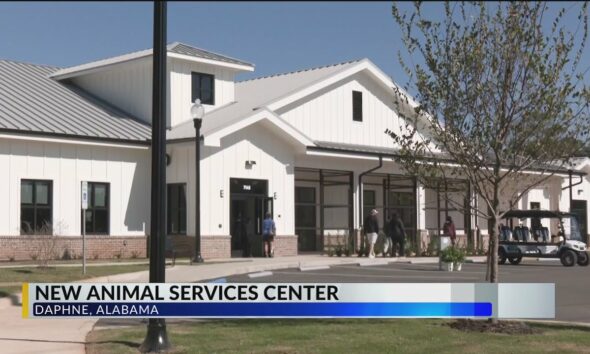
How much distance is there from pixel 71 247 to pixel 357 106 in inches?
528

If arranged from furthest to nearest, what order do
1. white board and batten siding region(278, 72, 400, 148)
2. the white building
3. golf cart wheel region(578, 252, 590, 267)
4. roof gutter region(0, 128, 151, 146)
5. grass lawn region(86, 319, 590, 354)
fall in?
white board and batten siding region(278, 72, 400, 148) < golf cart wheel region(578, 252, 590, 267) < the white building < roof gutter region(0, 128, 151, 146) < grass lawn region(86, 319, 590, 354)

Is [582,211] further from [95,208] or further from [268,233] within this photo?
[95,208]

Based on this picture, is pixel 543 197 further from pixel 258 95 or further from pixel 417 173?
pixel 417 173

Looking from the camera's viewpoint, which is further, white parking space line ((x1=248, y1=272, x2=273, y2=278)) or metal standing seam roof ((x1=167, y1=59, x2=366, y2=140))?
metal standing seam roof ((x1=167, y1=59, x2=366, y2=140))

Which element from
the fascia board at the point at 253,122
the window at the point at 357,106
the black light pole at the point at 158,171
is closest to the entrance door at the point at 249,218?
the fascia board at the point at 253,122

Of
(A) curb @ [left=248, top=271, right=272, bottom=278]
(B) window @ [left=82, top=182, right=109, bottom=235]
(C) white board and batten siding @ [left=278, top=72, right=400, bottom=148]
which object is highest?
(C) white board and batten siding @ [left=278, top=72, right=400, bottom=148]

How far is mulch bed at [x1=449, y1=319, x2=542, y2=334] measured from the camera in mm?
11523

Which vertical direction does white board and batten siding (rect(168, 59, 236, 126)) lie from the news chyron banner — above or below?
above

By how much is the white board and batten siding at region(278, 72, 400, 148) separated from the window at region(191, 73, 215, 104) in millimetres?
2849

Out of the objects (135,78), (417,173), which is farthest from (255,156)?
(417,173)

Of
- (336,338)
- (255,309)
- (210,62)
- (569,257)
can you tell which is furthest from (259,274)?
(210,62)

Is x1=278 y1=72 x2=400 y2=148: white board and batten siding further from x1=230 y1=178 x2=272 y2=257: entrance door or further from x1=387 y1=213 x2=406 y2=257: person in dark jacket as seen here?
x1=387 y1=213 x2=406 y2=257: person in dark jacket

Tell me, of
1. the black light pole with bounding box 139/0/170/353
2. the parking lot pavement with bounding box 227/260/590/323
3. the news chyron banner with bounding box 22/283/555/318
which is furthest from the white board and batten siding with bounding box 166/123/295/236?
the news chyron banner with bounding box 22/283/555/318

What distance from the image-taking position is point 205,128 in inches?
1085
